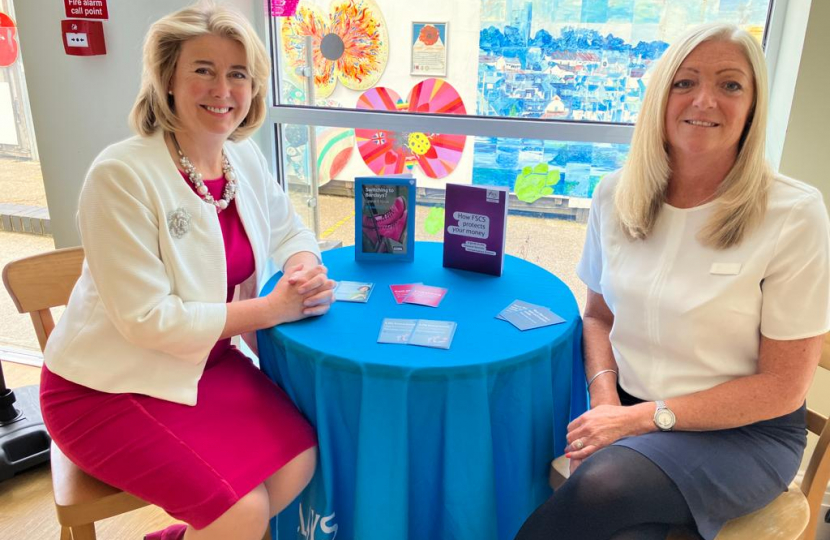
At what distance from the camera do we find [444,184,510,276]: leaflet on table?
1934 millimetres

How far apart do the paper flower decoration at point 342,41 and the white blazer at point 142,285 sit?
1.42m

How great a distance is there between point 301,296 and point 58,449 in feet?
2.42

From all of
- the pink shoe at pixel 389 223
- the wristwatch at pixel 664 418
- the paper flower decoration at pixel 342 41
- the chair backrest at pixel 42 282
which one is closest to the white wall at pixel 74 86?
the paper flower decoration at pixel 342 41

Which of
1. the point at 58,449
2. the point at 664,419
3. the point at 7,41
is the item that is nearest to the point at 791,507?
the point at 664,419

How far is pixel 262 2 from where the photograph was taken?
9.46ft

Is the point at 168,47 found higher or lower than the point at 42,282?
higher

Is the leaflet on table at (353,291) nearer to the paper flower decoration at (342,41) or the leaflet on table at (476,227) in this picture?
the leaflet on table at (476,227)

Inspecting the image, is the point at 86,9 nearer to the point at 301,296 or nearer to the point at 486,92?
the point at 486,92

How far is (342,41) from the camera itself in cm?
287

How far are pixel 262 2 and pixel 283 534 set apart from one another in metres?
2.26

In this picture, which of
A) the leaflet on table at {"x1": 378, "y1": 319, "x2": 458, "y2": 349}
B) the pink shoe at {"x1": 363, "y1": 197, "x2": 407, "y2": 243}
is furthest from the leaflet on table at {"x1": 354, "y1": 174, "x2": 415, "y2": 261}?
the leaflet on table at {"x1": 378, "y1": 319, "x2": 458, "y2": 349}

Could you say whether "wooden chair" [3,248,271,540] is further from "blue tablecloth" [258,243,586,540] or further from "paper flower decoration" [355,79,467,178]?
"paper flower decoration" [355,79,467,178]

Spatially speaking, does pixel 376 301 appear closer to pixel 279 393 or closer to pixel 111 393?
pixel 279 393

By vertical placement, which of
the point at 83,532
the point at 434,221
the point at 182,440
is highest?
the point at 434,221
